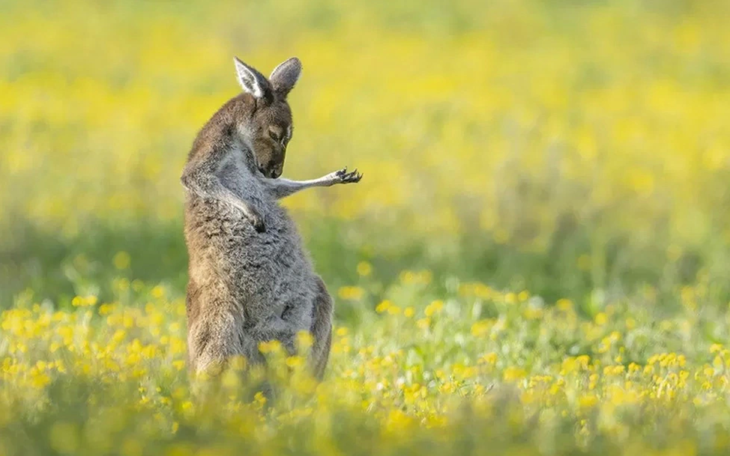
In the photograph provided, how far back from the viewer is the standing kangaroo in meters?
5.27

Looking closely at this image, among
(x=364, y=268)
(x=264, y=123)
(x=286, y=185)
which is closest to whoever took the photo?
(x=264, y=123)

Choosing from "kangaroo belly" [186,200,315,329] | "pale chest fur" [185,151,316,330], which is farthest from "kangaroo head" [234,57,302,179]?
"kangaroo belly" [186,200,315,329]

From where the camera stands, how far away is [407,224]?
11.2m

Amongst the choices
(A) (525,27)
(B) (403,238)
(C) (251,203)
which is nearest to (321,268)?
(B) (403,238)

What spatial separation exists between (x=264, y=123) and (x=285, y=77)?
346 mm

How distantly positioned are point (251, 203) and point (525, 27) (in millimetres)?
16572

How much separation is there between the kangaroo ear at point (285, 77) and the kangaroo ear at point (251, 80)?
0.15 metres

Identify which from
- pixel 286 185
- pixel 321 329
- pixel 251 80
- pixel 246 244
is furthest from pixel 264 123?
pixel 321 329

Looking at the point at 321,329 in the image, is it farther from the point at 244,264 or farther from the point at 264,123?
the point at 264,123

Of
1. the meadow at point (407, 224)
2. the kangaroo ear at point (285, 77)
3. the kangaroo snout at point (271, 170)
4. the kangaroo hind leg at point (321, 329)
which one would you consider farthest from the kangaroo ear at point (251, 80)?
the meadow at point (407, 224)

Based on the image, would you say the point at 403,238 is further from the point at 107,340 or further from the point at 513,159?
the point at 107,340

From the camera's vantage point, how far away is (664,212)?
454 inches

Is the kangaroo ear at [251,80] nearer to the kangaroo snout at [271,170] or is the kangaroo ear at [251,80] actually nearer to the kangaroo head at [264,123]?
the kangaroo head at [264,123]

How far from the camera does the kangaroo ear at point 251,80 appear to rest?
17.8ft
